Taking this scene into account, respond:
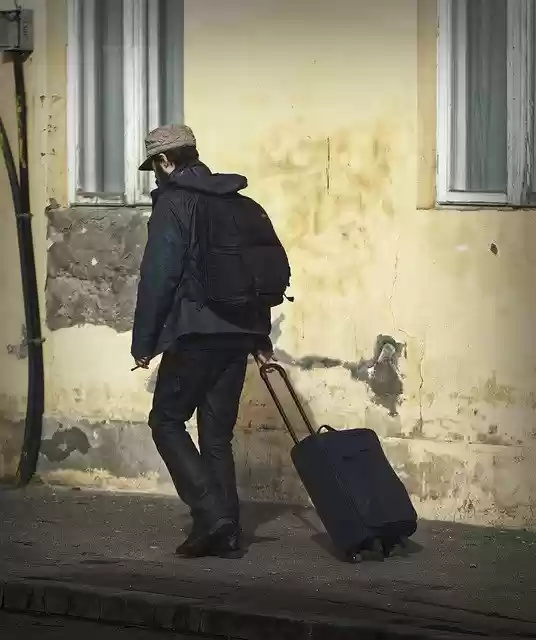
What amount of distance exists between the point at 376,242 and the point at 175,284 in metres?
1.87

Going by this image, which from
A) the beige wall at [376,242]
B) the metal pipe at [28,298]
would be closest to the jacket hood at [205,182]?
the beige wall at [376,242]

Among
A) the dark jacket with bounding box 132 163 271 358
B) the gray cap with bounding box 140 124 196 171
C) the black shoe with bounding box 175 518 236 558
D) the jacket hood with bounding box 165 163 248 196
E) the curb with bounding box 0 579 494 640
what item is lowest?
the curb with bounding box 0 579 494 640

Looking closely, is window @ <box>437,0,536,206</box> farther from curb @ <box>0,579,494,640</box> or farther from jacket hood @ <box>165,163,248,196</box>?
curb @ <box>0,579,494,640</box>

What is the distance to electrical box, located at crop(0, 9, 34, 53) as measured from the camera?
10.3m

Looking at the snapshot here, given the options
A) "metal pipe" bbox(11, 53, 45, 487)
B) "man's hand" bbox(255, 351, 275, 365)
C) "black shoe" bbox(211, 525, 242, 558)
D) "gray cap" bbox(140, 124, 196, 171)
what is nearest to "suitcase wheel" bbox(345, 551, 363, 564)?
"black shoe" bbox(211, 525, 242, 558)

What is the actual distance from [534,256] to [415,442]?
1267 mm

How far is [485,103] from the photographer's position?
9266 millimetres

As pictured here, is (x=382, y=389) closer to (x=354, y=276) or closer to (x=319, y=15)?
(x=354, y=276)

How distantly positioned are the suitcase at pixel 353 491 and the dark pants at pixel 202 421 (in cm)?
40

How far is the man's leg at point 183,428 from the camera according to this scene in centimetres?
803

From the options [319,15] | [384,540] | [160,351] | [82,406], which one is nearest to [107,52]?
[319,15]

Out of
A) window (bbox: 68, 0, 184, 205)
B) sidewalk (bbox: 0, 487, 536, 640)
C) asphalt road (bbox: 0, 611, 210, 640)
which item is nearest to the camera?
sidewalk (bbox: 0, 487, 536, 640)

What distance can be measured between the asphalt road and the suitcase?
1.21 meters

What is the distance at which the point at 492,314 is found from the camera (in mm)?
9055
